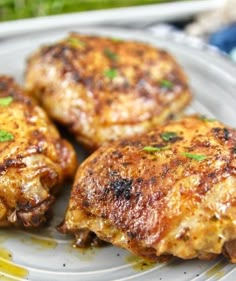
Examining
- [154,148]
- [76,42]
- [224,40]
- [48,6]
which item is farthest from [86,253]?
[48,6]

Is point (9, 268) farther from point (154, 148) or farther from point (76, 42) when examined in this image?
point (76, 42)

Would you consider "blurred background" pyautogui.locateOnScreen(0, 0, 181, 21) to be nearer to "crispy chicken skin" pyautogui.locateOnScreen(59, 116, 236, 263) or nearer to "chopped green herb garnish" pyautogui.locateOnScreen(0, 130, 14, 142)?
"chopped green herb garnish" pyautogui.locateOnScreen(0, 130, 14, 142)

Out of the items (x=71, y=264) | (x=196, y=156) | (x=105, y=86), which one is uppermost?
(x=105, y=86)

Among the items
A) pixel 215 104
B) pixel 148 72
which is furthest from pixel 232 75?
pixel 148 72

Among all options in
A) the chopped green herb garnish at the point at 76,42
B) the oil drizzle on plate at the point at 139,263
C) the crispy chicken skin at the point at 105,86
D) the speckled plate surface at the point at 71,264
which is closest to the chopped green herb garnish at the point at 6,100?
the crispy chicken skin at the point at 105,86

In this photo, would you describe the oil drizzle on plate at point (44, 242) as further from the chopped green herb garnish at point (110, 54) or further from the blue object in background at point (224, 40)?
the blue object in background at point (224, 40)
